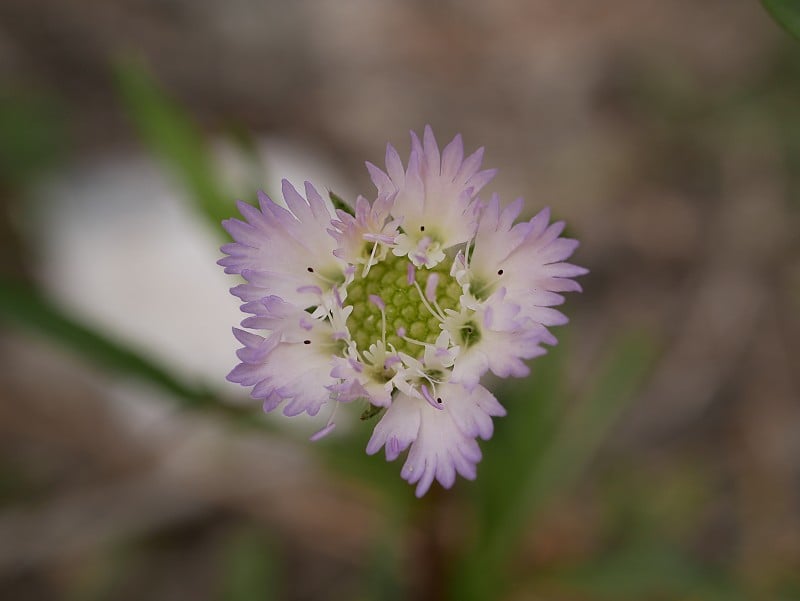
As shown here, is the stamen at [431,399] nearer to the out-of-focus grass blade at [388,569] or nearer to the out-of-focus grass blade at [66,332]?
the out-of-focus grass blade at [66,332]

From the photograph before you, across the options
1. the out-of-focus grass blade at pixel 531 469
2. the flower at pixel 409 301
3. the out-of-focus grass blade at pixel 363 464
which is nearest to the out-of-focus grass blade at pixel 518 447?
the out-of-focus grass blade at pixel 531 469

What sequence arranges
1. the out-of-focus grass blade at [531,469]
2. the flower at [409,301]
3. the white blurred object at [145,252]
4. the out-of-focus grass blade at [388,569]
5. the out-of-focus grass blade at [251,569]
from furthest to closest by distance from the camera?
the white blurred object at [145,252] < the out-of-focus grass blade at [251,569] < the out-of-focus grass blade at [388,569] < the out-of-focus grass blade at [531,469] < the flower at [409,301]

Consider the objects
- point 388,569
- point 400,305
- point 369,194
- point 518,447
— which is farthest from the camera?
point 369,194

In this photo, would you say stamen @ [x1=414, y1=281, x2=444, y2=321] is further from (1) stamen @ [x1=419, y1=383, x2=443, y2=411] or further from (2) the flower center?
(1) stamen @ [x1=419, y1=383, x2=443, y2=411]

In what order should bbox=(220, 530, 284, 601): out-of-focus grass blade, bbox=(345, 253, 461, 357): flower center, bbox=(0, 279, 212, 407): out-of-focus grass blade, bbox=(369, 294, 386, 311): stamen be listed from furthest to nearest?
bbox=(220, 530, 284, 601): out-of-focus grass blade → bbox=(0, 279, 212, 407): out-of-focus grass blade → bbox=(345, 253, 461, 357): flower center → bbox=(369, 294, 386, 311): stamen

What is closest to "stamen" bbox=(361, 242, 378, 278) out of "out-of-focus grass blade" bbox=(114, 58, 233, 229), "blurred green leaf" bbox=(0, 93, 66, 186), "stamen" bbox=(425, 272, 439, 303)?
"stamen" bbox=(425, 272, 439, 303)

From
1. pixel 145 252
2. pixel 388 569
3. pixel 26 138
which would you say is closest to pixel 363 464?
pixel 388 569

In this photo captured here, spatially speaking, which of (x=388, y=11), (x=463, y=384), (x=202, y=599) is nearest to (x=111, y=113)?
(x=388, y=11)

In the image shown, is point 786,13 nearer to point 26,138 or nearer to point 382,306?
point 382,306
